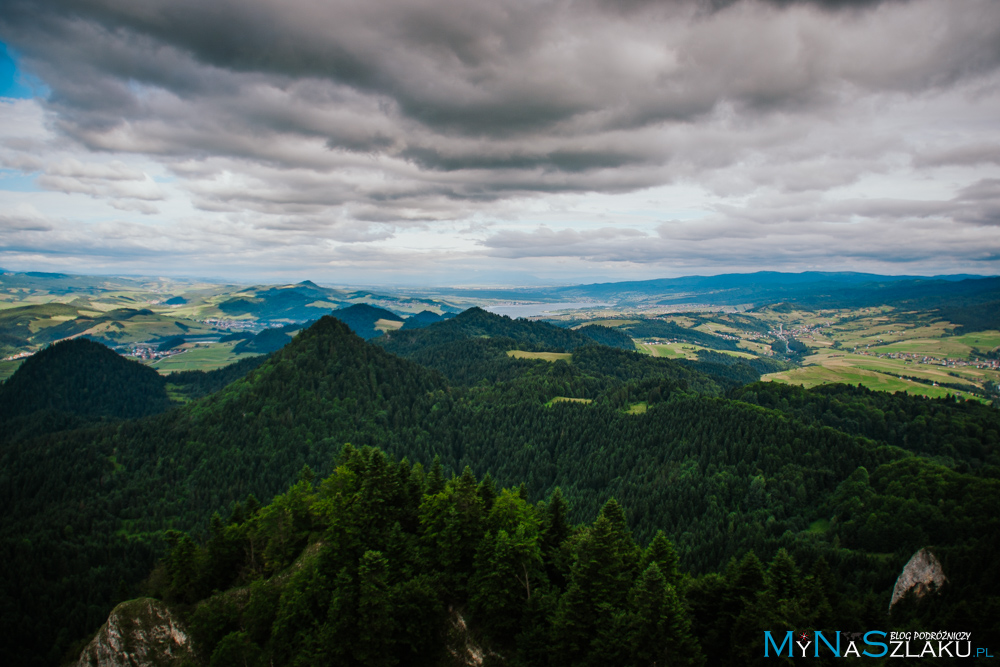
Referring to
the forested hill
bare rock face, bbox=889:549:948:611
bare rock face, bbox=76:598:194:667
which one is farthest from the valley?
bare rock face, bbox=76:598:194:667

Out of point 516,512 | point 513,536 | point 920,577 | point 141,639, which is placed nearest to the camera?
point 513,536

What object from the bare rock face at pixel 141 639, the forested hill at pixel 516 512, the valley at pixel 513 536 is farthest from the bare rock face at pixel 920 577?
the bare rock face at pixel 141 639

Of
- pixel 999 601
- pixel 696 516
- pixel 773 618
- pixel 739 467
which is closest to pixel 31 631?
pixel 773 618

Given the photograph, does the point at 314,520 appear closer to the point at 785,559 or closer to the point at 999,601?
the point at 785,559

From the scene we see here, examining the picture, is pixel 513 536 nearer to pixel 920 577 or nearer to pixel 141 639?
pixel 141 639

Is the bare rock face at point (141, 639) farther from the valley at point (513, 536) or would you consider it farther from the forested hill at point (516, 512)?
the forested hill at point (516, 512)

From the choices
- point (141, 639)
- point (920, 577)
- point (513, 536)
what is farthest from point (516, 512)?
point (920, 577)
